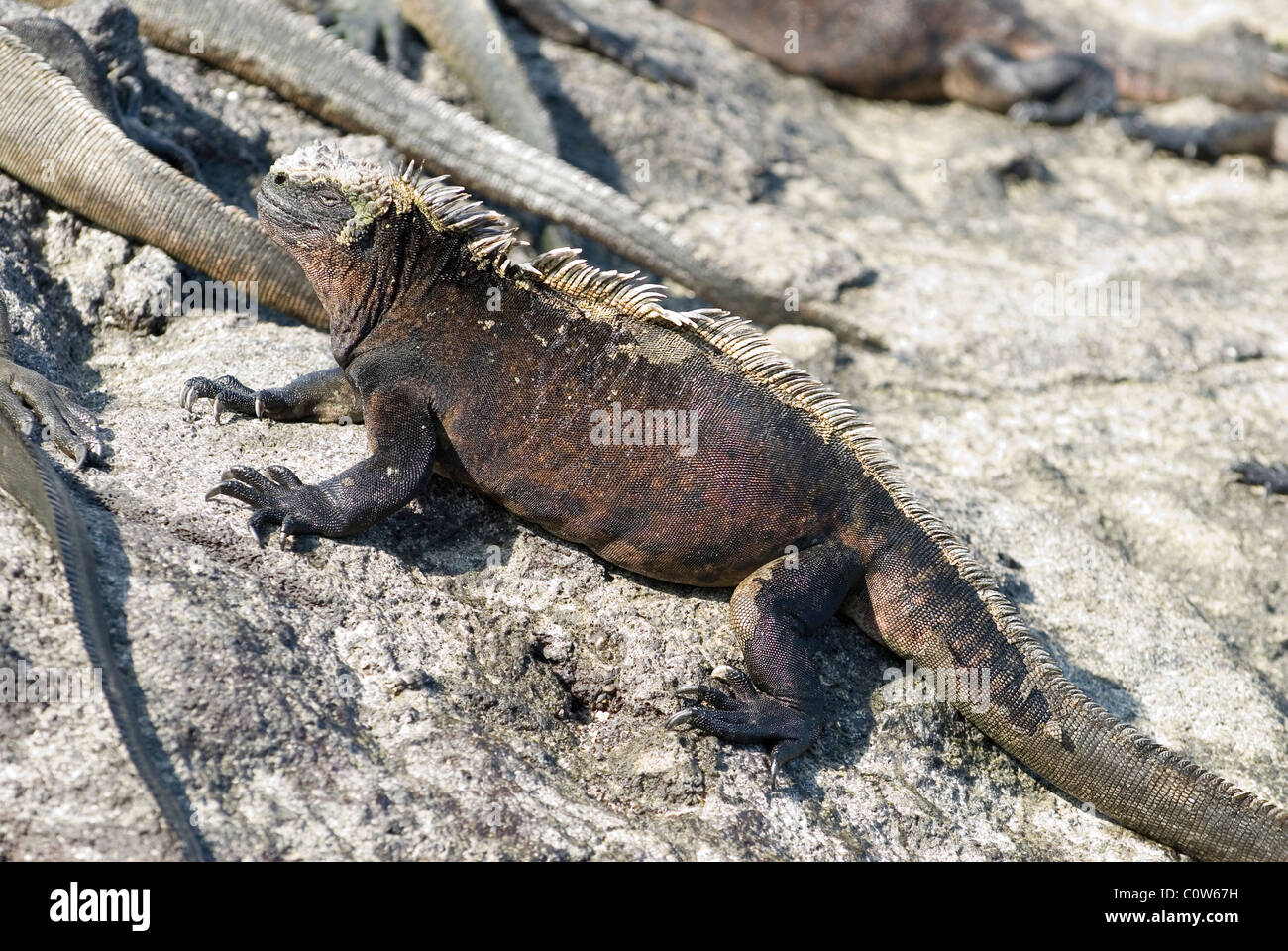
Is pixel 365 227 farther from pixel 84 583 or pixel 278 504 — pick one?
pixel 84 583

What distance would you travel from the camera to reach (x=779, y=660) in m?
3.12

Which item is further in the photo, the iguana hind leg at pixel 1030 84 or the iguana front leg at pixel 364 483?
the iguana hind leg at pixel 1030 84

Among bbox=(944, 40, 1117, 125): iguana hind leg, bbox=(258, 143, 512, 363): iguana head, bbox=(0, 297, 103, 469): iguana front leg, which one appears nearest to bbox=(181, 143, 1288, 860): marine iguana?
bbox=(258, 143, 512, 363): iguana head

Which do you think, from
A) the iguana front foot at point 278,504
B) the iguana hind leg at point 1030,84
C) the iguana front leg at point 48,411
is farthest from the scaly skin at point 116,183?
the iguana hind leg at point 1030,84

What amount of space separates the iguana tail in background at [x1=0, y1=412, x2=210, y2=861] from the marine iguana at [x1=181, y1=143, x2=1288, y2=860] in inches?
19.8

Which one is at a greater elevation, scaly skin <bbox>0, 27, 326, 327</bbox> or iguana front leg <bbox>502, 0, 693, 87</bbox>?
iguana front leg <bbox>502, 0, 693, 87</bbox>

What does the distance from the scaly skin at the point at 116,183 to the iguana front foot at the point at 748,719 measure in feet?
7.03

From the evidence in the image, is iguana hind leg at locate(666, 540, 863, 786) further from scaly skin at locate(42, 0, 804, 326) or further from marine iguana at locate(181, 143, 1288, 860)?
scaly skin at locate(42, 0, 804, 326)

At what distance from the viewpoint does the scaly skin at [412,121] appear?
17.0 ft

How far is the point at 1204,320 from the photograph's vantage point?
5648 millimetres

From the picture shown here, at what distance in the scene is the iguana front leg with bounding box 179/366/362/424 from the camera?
3.42 meters

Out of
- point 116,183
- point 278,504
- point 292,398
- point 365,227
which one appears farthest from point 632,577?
point 116,183

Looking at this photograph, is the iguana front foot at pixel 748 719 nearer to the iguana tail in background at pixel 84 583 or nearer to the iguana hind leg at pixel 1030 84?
the iguana tail in background at pixel 84 583

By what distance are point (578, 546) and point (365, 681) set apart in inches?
31.0
